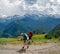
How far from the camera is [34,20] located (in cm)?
1452

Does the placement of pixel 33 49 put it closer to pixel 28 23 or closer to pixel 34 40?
pixel 34 40

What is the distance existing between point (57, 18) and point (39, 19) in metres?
1.63

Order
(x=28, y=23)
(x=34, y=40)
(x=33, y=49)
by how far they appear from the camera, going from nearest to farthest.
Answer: (x=33, y=49) → (x=34, y=40) → (x=28, y=23)

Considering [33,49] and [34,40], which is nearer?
[33,49]

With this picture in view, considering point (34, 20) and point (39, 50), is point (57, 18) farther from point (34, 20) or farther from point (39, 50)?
point (39, 50)

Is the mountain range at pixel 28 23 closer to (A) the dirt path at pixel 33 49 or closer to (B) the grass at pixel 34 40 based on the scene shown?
(B) the grass at pixel 34 40

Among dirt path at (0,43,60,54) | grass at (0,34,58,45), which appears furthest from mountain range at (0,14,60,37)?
dirt path at (0,43,60,54)

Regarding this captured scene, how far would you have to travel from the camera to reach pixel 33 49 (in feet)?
37.4

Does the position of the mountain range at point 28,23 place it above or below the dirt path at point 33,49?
above

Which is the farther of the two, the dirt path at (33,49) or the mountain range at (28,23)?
the mountain range at (28,23)

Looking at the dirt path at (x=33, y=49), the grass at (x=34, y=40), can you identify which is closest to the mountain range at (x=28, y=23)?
the grass at (x=34, y=40)

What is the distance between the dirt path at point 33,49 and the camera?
10905 mm

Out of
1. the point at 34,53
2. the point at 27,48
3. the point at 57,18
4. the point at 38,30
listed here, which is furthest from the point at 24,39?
the point at 57,18

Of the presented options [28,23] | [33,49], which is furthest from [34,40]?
[28,23]
